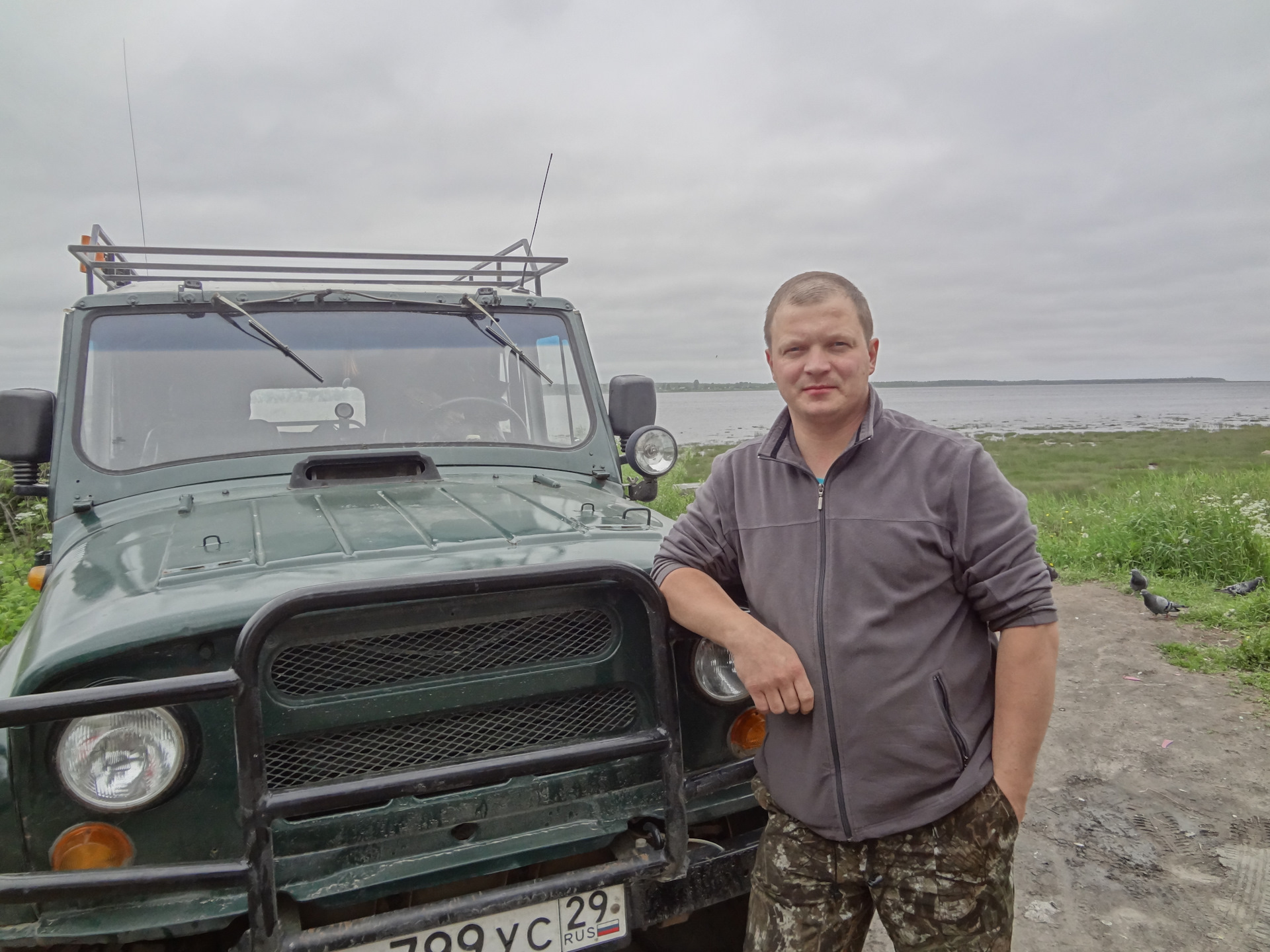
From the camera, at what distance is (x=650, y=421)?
4012 mm

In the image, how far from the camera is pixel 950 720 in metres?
1.86

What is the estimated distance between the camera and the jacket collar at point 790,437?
1.98 meters

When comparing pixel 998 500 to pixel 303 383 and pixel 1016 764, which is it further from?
pixel 303 383

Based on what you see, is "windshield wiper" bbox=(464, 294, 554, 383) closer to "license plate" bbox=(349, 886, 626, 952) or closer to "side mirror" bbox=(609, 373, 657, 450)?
"side mirror" bbox=(609, 373, 657, 450)

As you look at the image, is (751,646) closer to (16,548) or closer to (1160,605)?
(1160,605)

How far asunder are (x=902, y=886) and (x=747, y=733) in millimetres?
630

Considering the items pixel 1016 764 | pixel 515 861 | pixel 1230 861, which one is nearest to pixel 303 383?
pixel 515 861

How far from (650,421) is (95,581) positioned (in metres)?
2.29

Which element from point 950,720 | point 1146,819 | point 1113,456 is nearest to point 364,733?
point 950,720

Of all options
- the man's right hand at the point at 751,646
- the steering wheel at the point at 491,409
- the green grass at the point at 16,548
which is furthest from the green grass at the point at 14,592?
the man's right hand at the point at 751,646

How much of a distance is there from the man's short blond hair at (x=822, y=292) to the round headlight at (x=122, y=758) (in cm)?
158

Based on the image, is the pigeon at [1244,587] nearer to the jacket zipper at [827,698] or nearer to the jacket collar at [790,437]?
the jacket collar at [790,437]

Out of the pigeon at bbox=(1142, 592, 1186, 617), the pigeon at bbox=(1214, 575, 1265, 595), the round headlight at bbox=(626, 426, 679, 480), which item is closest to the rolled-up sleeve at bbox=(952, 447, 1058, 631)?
the round headlight at bbox=(626, 426, 679, 480)

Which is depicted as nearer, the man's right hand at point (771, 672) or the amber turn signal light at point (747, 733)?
the man's right hand at point (771, 672)
